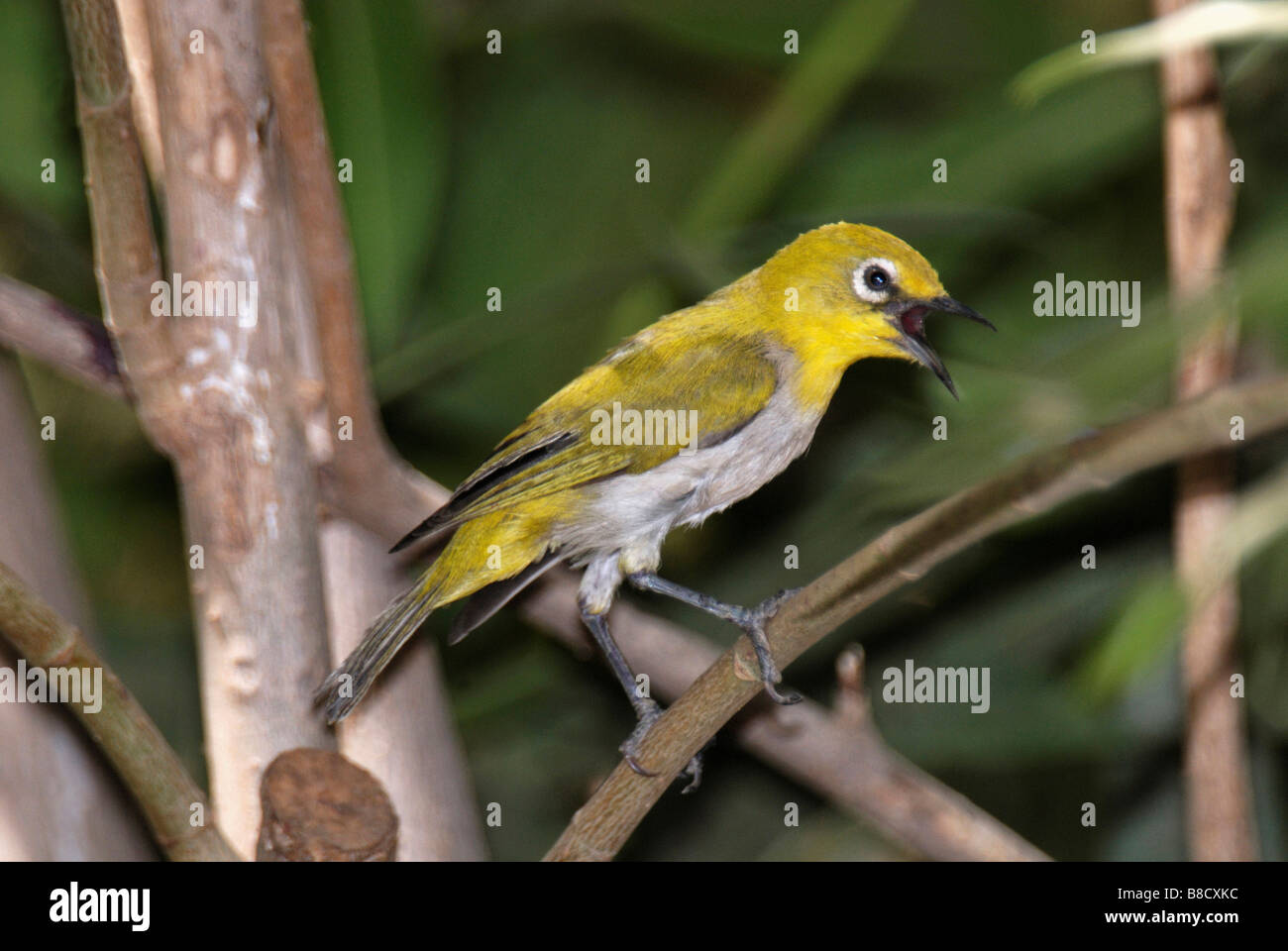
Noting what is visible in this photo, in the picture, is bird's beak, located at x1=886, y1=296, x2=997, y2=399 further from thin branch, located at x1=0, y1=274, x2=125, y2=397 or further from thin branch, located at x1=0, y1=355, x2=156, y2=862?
thin branch, located at x1=0, y1=355, x2=156, y2=862

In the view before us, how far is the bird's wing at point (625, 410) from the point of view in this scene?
1.48m

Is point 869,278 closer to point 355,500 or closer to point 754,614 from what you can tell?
point 754,614

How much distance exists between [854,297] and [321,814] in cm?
83

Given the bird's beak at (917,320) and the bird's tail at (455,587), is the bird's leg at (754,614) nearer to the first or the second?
the bird's tail at (455,587)

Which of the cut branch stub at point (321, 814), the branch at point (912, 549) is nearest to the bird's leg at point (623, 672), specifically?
the branch at point (912, 549)

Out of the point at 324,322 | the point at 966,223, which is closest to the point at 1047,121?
→ the point at 966,223

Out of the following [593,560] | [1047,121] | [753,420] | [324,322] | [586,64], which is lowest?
[593,560]

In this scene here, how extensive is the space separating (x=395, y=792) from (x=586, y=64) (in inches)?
51.9
